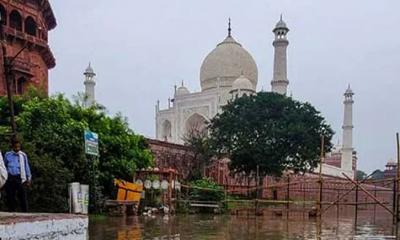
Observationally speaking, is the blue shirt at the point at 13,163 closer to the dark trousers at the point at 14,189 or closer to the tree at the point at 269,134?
the dark trousers at the point at 14,189

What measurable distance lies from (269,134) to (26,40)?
13.8 metres

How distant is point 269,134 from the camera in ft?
94.1

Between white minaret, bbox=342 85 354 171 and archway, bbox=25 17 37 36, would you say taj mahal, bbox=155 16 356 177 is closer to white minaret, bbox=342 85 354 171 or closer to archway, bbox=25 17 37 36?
white minaret, bbox=342 85 354 171

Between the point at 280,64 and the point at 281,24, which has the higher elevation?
the point at 281,24

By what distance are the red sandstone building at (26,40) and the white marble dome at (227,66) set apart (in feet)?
67.3

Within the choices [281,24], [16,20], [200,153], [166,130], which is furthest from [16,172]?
[166,130]

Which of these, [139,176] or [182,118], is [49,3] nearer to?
[139,176]

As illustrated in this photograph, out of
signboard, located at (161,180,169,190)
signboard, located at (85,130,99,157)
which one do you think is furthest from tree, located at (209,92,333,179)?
signboard, located at (85,130,99,157)

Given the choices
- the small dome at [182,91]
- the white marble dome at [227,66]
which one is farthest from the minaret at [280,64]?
the small dome at [182,91]

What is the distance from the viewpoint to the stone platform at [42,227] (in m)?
1.92

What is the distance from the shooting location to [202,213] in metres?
21.0

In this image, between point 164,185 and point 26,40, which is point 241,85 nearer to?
point 26,40

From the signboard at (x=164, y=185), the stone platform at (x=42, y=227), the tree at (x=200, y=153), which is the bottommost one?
the signboard at (x=164, y=185)

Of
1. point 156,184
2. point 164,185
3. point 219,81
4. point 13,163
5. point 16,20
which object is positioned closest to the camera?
point 13,163
